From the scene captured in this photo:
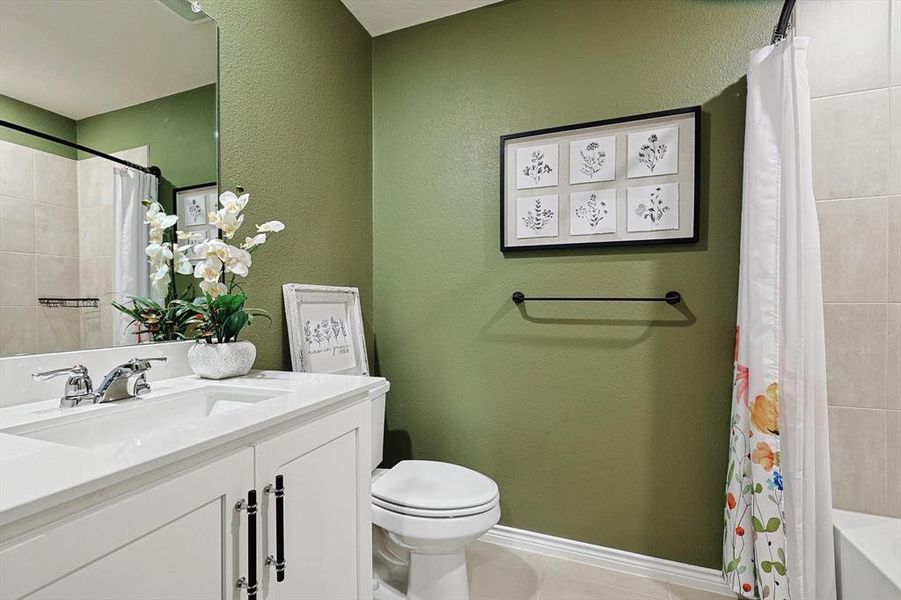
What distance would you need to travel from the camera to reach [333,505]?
3.36ft

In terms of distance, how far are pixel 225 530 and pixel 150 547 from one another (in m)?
0.14

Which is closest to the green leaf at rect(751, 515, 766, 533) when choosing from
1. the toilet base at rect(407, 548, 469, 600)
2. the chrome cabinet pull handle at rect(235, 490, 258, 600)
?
the toilet base at rect(407, 548, 469, 600)

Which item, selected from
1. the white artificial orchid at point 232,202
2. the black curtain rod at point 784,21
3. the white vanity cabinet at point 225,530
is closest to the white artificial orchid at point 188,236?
the white artificial orchid at point 232,202

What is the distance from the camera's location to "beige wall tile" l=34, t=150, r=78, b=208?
100 cm

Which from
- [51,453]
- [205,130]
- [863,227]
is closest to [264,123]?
[205,130]

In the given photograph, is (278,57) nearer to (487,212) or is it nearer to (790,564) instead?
(487,212)

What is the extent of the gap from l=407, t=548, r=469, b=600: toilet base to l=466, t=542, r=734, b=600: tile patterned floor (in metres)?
0.19

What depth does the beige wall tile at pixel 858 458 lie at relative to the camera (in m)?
1.50

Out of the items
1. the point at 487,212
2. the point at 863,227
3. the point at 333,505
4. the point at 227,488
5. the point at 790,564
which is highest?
the point at 487,212

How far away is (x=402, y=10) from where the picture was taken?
2.10 metres

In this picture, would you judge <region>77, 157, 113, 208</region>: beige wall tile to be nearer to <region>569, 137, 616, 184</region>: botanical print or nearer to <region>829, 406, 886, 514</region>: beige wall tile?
<region>569, 137, 616, 184</region>: botanical print

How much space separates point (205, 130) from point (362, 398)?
→ 38.5 inches

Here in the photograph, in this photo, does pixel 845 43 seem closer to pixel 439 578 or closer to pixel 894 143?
pixel 894 143

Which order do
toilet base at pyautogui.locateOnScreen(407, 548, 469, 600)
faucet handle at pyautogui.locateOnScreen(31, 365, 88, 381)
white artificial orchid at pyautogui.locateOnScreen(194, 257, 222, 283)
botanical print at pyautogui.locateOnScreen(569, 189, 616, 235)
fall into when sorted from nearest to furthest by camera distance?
1. faucet handle at pyautogui.locateOnScreen(31, 365, 88, 381)
2. white artificial orchid at pyautogui.locateOnScreen(194, 257, 222, 283)
3. toilet base at pyautogui.locateOnScreen(407, 548, 469, 600)
4. botanical print at pyautogui.locateOnScreen(569, 189, 616, 235)
